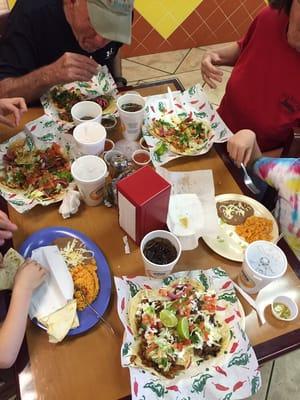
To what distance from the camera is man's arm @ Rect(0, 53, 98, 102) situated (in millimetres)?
1382

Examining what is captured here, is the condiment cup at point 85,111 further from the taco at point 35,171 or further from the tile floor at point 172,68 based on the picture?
the tile floor at point 172,68

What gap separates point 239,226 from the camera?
1.19 metres

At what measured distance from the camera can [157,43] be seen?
3037 mm

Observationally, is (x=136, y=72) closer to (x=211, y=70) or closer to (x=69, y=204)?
(x=211, y=70)

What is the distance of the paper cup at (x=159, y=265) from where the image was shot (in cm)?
98

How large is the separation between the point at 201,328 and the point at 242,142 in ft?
2.12

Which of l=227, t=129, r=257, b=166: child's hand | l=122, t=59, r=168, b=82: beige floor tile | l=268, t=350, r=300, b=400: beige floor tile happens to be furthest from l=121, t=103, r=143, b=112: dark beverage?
l=122, t=59, r=168, b=82: beige floor tile

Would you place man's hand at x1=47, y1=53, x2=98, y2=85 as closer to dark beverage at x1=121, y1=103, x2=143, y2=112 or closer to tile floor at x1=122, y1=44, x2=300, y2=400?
dark beverage at x1=121, y1=103, x2=143, y2=112

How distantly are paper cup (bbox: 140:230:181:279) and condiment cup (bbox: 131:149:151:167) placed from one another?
0.34 metres

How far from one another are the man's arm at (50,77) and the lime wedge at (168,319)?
0.89 meters

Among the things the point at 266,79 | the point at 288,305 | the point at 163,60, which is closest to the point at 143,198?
the point at 288,305

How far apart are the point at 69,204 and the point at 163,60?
2.26 meters

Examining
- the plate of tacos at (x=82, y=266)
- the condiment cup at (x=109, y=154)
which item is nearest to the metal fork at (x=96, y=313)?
the plate of tacos at (x=82, y=266)

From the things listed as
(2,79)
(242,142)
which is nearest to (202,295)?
(242,142)
